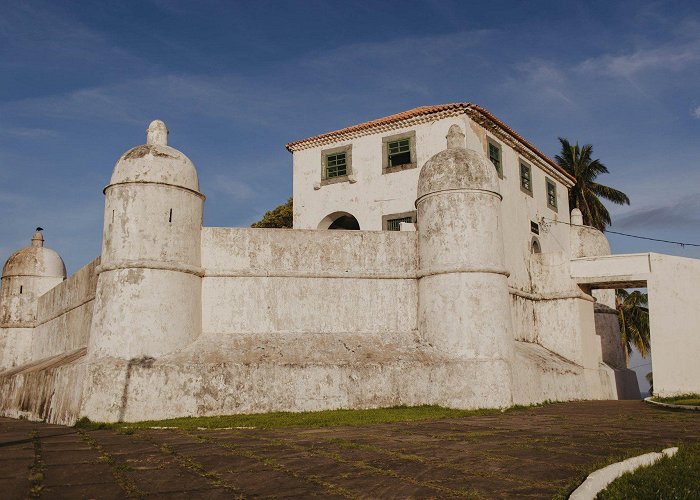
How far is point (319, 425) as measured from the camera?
38.5 feet

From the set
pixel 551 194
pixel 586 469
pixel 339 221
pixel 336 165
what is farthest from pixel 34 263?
pixel 586 469

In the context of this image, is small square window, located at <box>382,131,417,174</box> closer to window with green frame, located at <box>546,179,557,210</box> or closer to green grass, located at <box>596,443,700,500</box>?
window with green frame, located at <box>546,179,557,210</box>

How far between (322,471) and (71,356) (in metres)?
12.0

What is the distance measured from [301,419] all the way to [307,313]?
11.1 ft

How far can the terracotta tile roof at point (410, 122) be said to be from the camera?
20297 mm

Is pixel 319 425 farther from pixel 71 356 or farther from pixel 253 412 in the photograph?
pixel 71 356

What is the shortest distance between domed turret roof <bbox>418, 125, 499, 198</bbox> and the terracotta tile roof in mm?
4199

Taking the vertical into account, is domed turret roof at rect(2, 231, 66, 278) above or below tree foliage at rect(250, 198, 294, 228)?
below

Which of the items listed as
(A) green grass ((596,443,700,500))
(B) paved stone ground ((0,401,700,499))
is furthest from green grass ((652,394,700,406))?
(A) green grass ((596,443,700,500))

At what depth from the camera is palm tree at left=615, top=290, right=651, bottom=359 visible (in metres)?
40.8

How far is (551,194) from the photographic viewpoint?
25.7m

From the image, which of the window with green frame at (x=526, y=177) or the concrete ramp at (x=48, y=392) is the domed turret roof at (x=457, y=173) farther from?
the concrete ramp at (x=48, y=392)

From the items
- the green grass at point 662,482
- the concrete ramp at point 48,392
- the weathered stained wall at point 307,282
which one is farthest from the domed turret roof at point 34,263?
the green grass at point 662,482

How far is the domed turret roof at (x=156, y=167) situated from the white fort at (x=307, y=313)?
0.04 m
